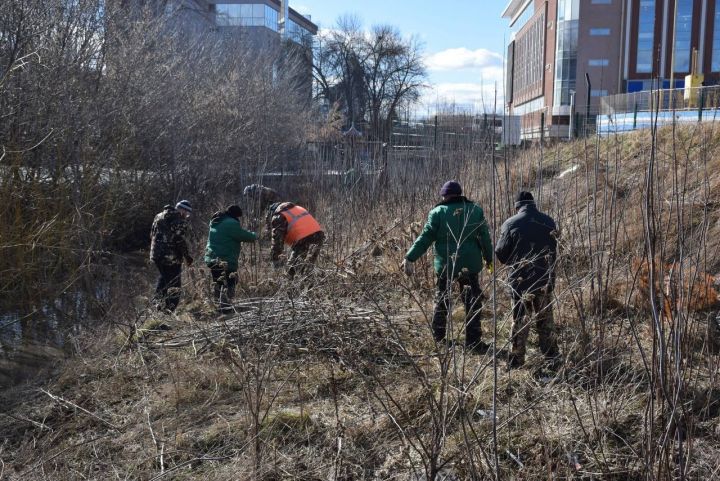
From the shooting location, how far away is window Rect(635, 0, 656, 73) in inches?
1708

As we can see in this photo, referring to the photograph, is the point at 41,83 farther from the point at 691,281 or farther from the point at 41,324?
the point at 691,281

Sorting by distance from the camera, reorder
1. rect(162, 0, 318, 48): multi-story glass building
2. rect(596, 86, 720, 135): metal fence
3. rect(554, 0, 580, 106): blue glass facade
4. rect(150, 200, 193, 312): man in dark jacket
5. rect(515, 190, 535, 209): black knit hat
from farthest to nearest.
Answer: rect(554, 0, 580, 106): blue glass facade < rect(162, 0, 318, 48): multi-story glass building < rect(596, 86, 720, 135): metal fence < rect(150, 200, 193, 312): man in dark jacket < rect(515, 190, 535, 209): black knit hat

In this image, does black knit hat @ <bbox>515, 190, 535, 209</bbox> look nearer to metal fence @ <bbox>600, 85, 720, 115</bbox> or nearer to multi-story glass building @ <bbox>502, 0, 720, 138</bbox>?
metal fence @ <bbox>600, 85, 720, 115</bbox>

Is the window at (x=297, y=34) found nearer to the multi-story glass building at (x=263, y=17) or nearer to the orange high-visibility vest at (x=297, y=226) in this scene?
the multi-story glass building at (x=263, y=17)

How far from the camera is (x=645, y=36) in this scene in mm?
43812

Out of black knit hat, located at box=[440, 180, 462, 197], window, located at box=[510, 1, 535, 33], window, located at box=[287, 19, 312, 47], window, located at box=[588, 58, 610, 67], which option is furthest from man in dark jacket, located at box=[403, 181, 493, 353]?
window, located at box=[510, 1, 535, 33]

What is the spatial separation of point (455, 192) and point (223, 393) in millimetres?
2404

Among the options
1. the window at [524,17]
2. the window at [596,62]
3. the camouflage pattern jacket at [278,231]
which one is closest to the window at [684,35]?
the window at [596,62]

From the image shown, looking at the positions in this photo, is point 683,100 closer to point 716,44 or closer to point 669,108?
point 669,108

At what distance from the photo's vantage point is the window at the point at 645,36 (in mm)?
43375

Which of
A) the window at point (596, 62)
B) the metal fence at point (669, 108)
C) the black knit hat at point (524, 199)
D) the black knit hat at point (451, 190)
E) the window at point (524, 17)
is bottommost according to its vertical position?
the black knit hat at point (524, 199)

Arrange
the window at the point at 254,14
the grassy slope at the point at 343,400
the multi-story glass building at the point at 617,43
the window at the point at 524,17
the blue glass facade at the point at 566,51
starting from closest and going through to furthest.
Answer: the grassy slope at the point at 343,400 → the multi-story glass building at the point at 617,43 → the window at the point at 254,14 → the blue glass facade at the point at 566,51 → the window at the point at 524,17

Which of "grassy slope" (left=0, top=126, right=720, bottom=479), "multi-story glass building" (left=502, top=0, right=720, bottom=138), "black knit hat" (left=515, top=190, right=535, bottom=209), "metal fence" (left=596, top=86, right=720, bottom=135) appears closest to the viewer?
"grassy slope" (left=0, top=126, right=720, bottom=479)

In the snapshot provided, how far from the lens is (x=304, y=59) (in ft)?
133
